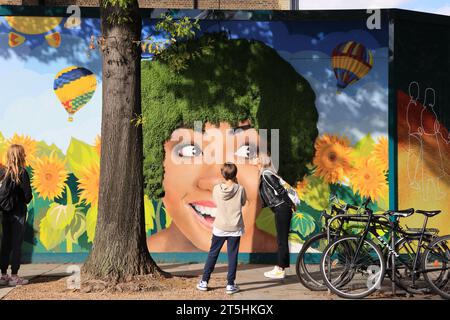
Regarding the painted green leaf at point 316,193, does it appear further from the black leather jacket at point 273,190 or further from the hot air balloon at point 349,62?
the black leather jacket at point 273,190

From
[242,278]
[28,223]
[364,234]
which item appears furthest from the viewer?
[28,223]

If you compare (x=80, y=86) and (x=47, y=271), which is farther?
(x=80, y=86)

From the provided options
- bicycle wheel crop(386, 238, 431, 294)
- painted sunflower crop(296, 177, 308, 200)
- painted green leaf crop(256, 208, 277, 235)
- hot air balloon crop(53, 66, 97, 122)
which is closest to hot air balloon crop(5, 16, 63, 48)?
hot air balloon crop(53, 66, 97, 122)

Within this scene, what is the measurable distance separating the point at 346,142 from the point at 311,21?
7.05 ft

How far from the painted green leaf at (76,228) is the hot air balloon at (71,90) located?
5.49 feet

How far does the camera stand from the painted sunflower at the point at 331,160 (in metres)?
9.93

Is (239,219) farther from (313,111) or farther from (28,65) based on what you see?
(28,65)

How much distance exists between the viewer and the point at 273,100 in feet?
32.5

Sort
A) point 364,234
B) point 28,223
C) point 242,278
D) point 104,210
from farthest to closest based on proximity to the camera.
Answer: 1. point 28,223
2. point 242,278
3. point 104,210
4. point 364,234

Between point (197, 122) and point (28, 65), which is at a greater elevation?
point (28, 65)

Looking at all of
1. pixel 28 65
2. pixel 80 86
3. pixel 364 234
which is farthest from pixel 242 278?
pixel 28 65

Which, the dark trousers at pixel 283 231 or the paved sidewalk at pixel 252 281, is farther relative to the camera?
the dark trousers at pixel 283 231

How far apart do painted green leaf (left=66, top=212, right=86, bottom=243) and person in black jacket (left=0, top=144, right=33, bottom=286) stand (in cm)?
189

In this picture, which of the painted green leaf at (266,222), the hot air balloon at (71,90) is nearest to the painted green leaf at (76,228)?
the hot air balloon at (71,90)
